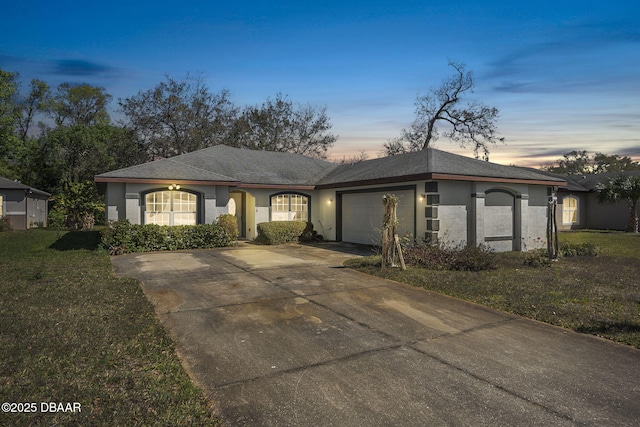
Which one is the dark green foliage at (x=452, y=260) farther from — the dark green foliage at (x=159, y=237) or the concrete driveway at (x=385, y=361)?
the dark green foliage at (x=159, y=237)

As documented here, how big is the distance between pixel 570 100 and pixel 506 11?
5.02 m

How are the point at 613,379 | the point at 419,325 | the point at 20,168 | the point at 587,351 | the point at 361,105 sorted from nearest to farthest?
the point at 613,379 < the point at 587,351 < the point at 419,325 < the point at 361,105 < the point at 20,168

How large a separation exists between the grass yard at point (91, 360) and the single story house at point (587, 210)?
26.0m

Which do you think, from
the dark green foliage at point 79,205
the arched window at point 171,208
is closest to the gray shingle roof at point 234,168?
the arched window at point 171,208

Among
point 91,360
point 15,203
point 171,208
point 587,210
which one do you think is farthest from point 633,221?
point 15,203

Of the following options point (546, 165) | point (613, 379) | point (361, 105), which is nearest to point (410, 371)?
point (613, 379)

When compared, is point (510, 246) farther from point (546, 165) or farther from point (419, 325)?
point (546, 165)

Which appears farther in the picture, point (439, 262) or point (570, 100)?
point (570, 100)

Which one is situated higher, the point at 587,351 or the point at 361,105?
the point at 361,105

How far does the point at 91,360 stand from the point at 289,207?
14.4 m

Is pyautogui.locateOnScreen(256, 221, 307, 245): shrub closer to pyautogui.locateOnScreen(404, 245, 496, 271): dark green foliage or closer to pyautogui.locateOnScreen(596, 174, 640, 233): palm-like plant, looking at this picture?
pyautogui.locateOnScreen(404, 245, 496, 271): dark green foliage

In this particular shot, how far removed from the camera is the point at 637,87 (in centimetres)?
1310

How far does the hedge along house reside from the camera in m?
13.2

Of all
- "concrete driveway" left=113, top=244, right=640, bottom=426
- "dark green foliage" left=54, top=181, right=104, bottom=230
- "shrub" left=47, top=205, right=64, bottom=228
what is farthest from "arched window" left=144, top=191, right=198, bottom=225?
"shrub" left=47, top=205, right=64, bottom=228
